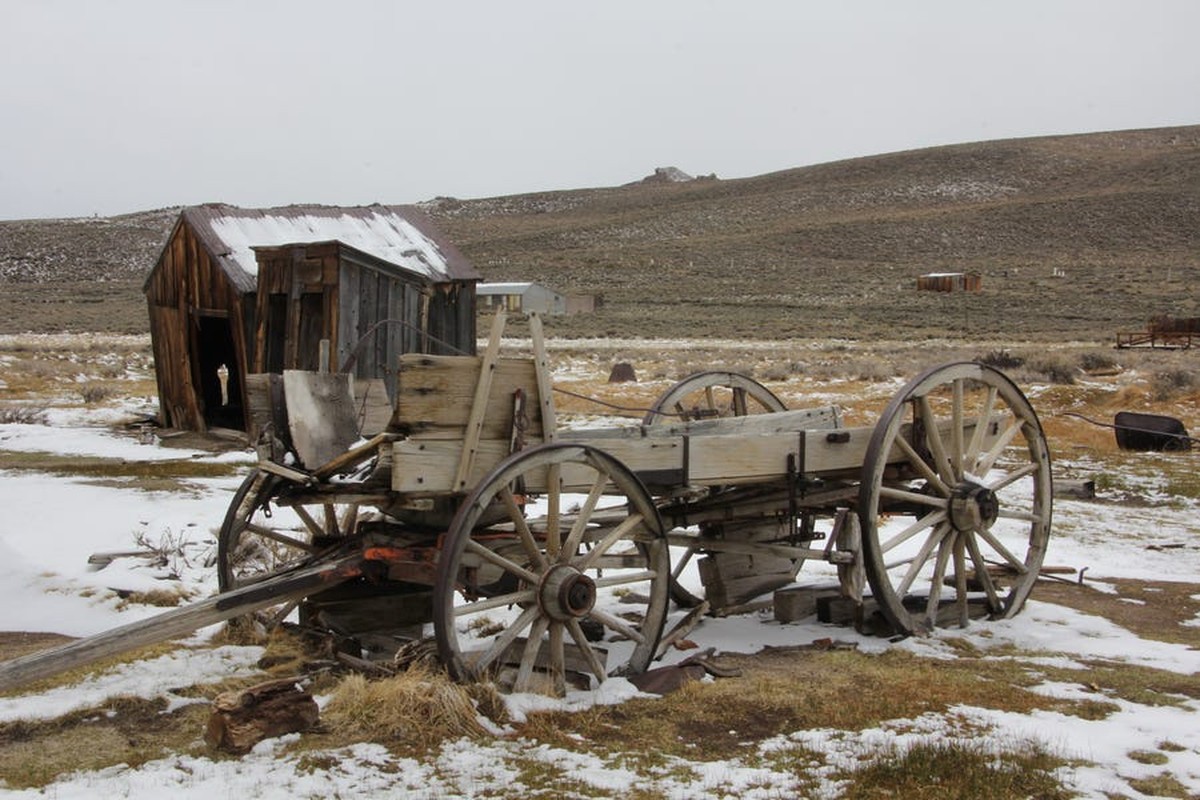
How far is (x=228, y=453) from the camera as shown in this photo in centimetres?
1384

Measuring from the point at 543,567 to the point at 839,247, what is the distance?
6824 centimetres

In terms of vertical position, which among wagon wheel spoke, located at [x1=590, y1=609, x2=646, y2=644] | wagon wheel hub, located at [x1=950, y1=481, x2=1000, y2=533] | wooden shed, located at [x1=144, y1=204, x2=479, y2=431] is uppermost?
wooden shed, located at [x1=144, y1=204, x2=479, y2=431]

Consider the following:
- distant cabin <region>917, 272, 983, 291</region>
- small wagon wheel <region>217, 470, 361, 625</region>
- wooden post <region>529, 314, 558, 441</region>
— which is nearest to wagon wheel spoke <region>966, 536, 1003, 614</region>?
wooden post <region>529, 314, 558, 441</region>

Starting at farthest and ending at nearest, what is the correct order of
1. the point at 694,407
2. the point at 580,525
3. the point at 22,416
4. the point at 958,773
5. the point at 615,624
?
1. the point at 22,416
2. the point at 694,407
3. the point at 615,624
4. the point at 580,525
5. the point at 958,773

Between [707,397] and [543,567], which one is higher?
[707,397]

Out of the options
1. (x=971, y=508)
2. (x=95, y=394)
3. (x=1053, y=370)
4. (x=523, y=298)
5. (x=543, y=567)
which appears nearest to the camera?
(x=543, y=567)

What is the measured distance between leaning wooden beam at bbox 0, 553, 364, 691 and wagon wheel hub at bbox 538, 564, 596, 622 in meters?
0.90

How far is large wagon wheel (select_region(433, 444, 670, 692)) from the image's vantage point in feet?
15.0

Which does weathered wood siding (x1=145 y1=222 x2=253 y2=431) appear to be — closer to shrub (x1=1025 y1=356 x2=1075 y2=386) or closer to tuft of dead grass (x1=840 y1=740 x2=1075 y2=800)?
tuft of dead grass (x1=840 y1=740 x2=1075 y2=800)

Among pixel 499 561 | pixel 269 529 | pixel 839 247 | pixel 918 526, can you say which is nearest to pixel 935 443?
pixel 918 526

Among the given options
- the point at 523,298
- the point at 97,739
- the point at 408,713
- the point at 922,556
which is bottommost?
the point at 97,739

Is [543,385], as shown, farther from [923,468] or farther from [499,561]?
[923,468]

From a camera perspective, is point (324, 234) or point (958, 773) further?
point (324, 234)

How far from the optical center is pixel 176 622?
438cm
